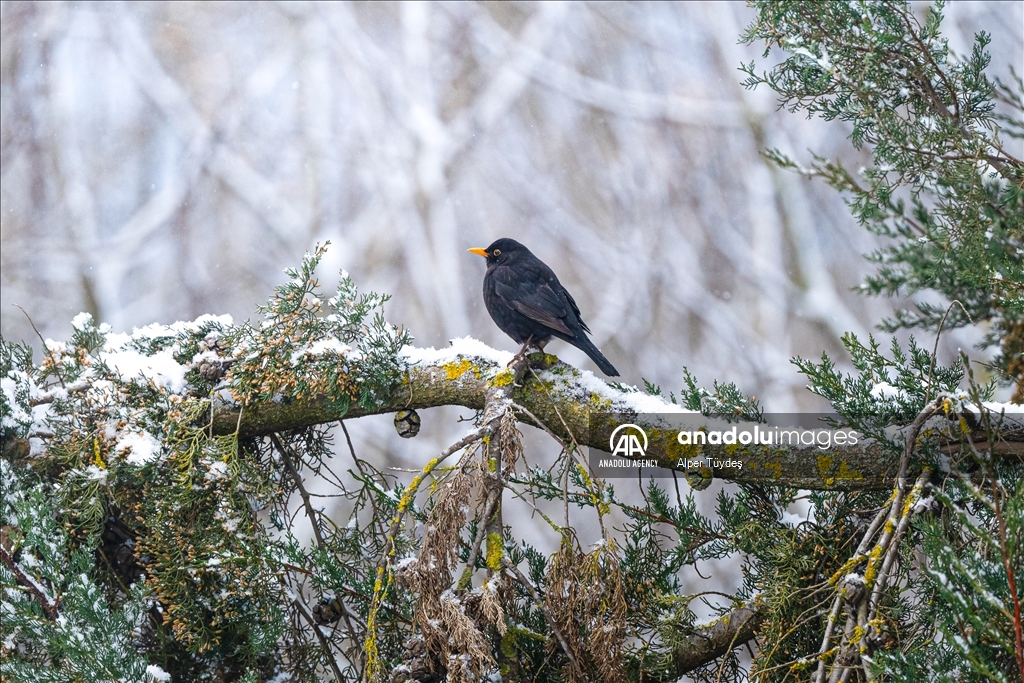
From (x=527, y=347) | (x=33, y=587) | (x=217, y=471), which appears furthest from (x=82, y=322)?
(x=527, y=347)

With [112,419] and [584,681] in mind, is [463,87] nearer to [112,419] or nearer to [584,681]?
[112,419]

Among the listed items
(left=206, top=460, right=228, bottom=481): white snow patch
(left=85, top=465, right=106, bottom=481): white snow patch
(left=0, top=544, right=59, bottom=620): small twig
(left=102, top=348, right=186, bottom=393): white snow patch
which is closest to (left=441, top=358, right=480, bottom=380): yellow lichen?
(left=206, top=460, right=228, bottom=481): white snow patch

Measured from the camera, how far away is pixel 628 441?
182 cm

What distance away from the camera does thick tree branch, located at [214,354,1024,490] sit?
1734mm

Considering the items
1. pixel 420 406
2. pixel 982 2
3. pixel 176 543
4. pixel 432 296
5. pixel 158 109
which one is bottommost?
pixel 176 543

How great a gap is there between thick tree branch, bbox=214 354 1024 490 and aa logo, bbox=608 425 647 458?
1cm

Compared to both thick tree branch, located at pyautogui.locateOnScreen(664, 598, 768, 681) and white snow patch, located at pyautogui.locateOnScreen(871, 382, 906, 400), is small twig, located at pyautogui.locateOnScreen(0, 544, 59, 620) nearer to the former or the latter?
thick tree branch, located at pyautogui.locateOnScreen(664, 598, 768, 681)

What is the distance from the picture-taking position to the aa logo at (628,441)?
1.81 metres

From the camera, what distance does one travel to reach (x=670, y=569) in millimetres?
1934

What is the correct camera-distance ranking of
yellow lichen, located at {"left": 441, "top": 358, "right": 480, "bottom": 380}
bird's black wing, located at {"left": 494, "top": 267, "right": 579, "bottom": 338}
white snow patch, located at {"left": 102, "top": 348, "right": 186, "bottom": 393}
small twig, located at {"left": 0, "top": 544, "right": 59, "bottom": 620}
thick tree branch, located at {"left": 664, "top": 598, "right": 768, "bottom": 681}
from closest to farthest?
1. small twig, located at {"left": 0, "top": 544, "right": 59, "bottom": 620}
2. thick tree branch, located at {"left": 664, "top": 598, "right": 768, "bottom": 681}
3. yellow lichen, located at {"left": 441, "top": 358, "right": 480, "bottom": 380}
4. white snow patch, located at {"left": 102, "top": 348, "right": 186, "bottom": 393}
5. bird's black wing, located at {"left": 494, "top": 267, "right": 579, "bottom": 338}

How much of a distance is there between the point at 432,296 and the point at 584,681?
481 cm

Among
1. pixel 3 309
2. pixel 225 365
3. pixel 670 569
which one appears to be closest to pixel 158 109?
pixel 3 309

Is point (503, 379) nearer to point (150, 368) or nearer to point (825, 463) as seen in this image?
point (825, 463)

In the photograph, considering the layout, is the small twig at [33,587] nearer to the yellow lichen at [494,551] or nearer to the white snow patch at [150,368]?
the white snow patch at [150,368]
